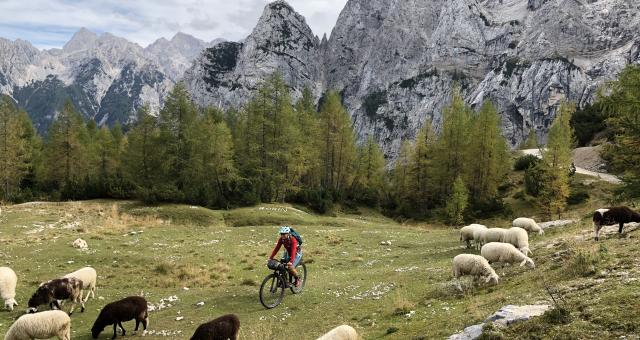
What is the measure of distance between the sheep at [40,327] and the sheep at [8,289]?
544 cm

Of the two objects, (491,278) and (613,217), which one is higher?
(613,217)

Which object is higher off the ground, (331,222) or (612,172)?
(612,172)

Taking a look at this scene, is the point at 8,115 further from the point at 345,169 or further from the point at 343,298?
the point at 343,298

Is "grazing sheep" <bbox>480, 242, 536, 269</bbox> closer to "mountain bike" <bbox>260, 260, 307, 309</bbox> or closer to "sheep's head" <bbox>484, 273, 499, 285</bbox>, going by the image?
"sheep's head" <bbox>484, 273, 499, 285</bbox>

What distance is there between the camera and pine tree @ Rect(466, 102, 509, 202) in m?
64.0

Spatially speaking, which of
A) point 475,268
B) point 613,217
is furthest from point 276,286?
point 613,217

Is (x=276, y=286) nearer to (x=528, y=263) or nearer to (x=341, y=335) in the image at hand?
(x=341, y=335)

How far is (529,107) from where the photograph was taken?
585 ft

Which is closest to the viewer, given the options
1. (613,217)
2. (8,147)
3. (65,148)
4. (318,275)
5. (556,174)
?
(613,217)

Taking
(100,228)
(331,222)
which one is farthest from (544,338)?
(331,222)

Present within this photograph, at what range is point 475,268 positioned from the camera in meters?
16.5

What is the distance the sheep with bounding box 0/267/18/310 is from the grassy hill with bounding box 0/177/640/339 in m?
0.42

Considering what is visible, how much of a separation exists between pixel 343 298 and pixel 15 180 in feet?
254

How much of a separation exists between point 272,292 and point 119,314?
253 inches
